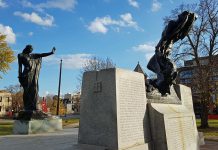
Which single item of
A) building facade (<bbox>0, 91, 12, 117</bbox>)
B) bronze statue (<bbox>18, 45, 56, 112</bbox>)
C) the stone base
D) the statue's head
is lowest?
the stone base

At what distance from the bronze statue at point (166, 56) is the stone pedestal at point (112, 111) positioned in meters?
2.36

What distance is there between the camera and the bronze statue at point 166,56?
8719 mm

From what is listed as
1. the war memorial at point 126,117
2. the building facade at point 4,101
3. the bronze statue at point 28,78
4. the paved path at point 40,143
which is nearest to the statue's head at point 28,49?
the bronze statue at point 28,78

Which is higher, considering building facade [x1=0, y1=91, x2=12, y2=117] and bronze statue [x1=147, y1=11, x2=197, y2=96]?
building facade [x1=0, y1=91, x2=12, y2=117]

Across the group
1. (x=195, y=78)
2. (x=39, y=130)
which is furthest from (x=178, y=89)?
(x=195, y=78)

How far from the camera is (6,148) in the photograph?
20.7 feet

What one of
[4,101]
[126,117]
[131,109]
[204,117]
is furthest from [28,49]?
[4,101]

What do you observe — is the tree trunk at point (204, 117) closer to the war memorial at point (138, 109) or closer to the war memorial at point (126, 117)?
the war memorial at point (138, 109)

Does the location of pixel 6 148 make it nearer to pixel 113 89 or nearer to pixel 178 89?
pixel 113 89

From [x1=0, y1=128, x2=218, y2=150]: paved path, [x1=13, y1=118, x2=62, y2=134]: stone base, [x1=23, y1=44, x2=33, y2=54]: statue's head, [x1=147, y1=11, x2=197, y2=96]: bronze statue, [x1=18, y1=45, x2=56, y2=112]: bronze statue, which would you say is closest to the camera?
[x1=0, y1=128, x2=218, y2=150]: paved path

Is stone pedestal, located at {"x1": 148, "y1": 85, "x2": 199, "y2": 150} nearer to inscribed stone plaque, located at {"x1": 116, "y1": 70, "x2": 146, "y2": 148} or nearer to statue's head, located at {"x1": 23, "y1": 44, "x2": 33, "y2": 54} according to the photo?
inscribed stone plaque, located at {"x1": 116, "y1": 70, "x2": 146, "y2": 148}

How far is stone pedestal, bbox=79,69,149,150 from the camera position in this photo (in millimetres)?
5699

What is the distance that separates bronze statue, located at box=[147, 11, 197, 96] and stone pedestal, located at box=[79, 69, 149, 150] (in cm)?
236

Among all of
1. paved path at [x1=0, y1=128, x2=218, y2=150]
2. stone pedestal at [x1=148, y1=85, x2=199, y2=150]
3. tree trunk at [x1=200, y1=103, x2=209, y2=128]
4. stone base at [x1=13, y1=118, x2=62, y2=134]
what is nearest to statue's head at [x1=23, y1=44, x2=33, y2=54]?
stone base at [x1=13, y1=118, x2=62, y2=134]
